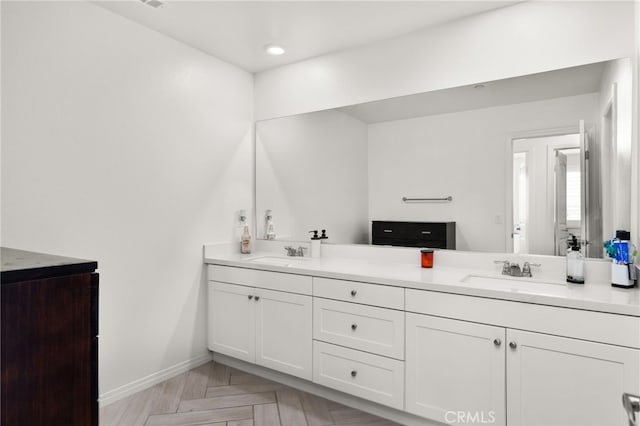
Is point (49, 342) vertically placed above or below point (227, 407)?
above

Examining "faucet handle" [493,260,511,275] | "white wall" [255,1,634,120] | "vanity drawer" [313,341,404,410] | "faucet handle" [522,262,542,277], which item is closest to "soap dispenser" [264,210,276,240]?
"white wall" [255,1,634,120]

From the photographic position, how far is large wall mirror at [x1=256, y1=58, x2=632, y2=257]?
1928 millimetres

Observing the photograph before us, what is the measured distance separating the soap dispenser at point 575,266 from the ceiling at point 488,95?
0.84m

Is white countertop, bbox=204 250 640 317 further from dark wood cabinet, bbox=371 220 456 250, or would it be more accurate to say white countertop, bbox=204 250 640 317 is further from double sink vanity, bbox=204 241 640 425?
dark wood cabinet, bbox=371 220 456 250

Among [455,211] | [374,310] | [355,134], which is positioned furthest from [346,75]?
[374,310]

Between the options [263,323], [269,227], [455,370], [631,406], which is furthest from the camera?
[269,227]

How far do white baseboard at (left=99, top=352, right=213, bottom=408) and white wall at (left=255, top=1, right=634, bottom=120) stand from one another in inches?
80.1

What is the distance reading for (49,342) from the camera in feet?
3.08

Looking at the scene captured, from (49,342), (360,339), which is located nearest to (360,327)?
(360,339)

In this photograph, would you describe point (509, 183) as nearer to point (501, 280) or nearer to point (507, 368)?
point (501, 280)

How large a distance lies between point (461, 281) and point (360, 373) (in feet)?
2.50

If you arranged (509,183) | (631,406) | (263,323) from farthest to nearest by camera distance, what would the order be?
1. (263,323)
2. (509,183)
3. (631,406)

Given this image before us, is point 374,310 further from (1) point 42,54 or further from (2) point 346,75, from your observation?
(1) point 42,54

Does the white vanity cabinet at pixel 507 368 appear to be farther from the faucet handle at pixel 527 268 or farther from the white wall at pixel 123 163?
the white wall at pixel 123 163
